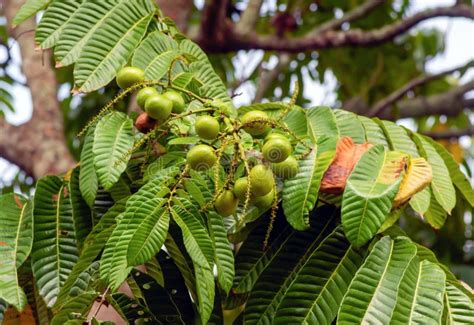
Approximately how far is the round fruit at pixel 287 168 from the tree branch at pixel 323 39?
1739mm

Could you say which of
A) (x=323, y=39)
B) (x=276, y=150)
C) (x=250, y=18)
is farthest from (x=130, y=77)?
(x=250, y=18)

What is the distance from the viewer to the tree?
3.47 ft

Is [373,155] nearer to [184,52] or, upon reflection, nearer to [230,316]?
[184,52]

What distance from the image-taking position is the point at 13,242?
1.29m

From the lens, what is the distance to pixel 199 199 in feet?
3.60

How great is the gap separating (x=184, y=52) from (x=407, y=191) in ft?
1.65

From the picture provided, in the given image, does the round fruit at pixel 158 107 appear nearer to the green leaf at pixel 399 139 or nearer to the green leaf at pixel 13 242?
the green leaf at pixel 13 242

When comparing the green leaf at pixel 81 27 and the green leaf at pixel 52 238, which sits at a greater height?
the green leaf at pixel 81 27

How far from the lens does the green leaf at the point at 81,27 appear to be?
133cm

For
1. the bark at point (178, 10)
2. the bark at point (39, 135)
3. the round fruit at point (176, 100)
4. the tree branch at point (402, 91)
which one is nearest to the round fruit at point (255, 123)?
the round fruit at point (176, 100)

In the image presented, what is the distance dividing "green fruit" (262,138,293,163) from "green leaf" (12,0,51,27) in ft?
1.84

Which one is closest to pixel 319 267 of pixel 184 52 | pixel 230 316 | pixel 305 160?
pixel 305 160

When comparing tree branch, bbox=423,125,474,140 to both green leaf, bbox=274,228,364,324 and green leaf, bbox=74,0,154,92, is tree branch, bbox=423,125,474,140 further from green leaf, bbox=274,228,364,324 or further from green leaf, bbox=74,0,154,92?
green leaf, bbox=274,228,364,324

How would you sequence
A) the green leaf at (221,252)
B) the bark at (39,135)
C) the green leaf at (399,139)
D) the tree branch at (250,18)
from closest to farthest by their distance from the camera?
the green leaf at (221,252), the green leaf at (399,139), the bark at (39,135), the tree branch at (250,18)
